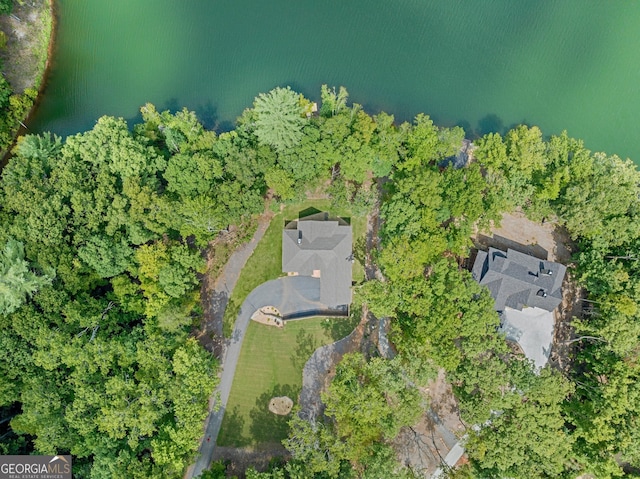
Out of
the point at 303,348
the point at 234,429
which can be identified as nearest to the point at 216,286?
the point at 303,348

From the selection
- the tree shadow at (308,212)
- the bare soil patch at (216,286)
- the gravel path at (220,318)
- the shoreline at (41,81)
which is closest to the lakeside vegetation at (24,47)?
the shoreline at (41,81)

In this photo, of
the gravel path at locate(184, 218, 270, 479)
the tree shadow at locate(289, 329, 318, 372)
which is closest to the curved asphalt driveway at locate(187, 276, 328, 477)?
the gravel path at locate(184, 218, 270, 479)

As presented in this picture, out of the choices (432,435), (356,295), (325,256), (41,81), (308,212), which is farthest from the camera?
(41,81)

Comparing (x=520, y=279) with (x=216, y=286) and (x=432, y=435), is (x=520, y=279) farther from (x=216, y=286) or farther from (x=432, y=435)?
(x=216, y=286)

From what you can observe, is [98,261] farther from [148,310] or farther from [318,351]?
[318,351]

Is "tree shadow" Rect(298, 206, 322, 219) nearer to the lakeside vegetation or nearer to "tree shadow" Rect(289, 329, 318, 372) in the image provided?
"tree shadow" Rect(289, 329, 318, 372)

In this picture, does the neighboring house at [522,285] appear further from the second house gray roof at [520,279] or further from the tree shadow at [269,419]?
the tree shadow at [269,419]

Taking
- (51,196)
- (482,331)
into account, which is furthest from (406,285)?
(51,196)

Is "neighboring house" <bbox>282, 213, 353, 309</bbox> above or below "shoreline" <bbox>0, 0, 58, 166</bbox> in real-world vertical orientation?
below
